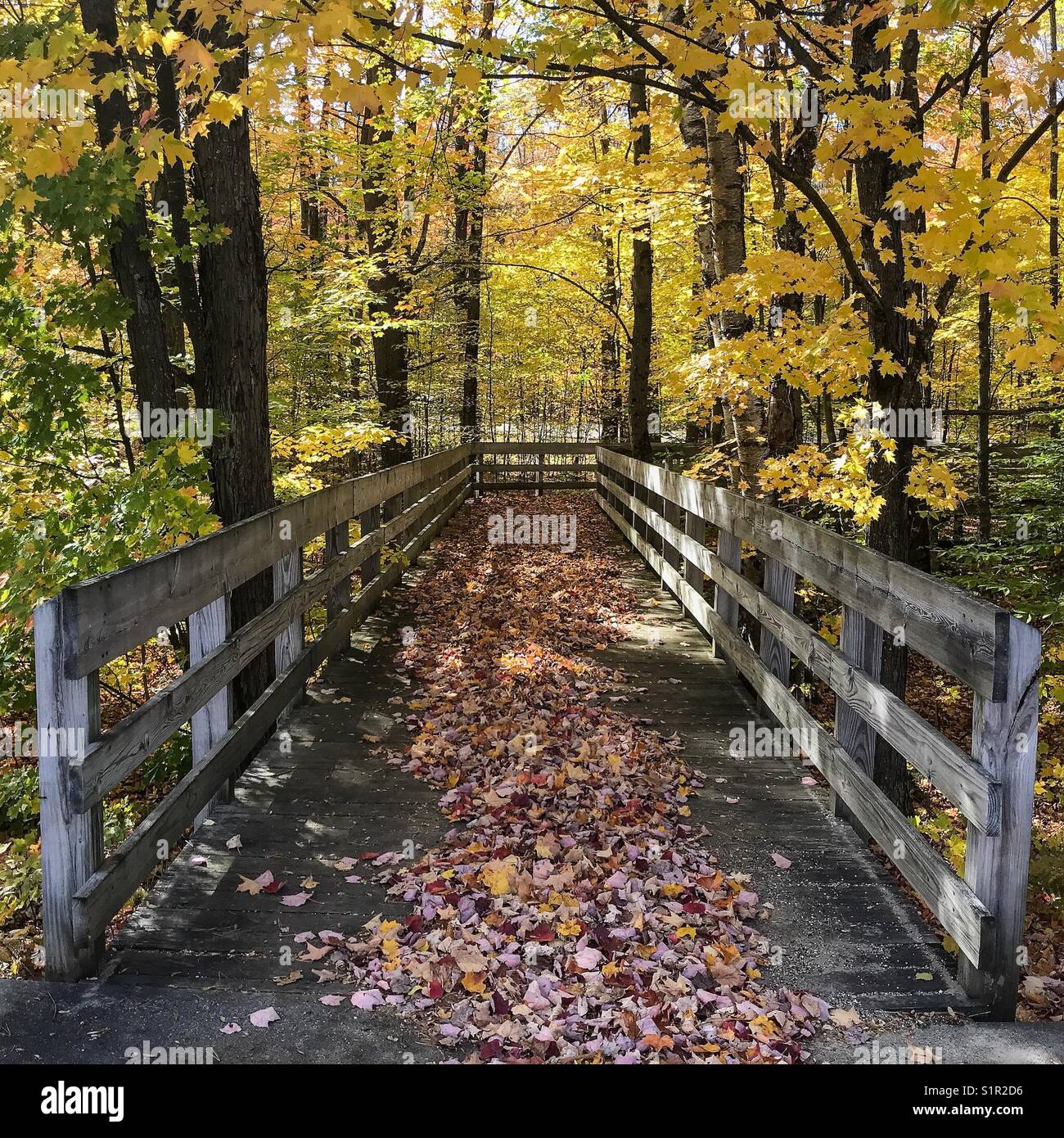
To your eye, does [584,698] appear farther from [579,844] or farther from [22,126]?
[22,126]

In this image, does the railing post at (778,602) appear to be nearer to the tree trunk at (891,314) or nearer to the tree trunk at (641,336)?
the tree trunk at (891,314)

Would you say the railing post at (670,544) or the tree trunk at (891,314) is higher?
the tree trunk at (891,314)

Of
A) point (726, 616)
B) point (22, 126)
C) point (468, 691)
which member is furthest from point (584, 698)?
point (22, 126)

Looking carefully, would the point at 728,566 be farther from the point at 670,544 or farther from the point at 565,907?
the point at 565,907

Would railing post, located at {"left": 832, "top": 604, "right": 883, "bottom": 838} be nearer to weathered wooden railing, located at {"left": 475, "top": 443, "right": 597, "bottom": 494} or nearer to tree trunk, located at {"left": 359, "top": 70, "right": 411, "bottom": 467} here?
tree trunk, located at {"left": 359, "top": 70, "right": 411, "bottom": 467}

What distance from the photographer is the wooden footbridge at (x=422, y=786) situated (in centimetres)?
287

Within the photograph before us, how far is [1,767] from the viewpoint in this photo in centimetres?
818

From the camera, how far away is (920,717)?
10.6ft

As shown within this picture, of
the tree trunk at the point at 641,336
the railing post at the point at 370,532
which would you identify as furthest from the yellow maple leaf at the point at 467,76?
the tree trunk at the point at 641,336

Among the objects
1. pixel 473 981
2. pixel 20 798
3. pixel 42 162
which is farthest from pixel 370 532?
pixel 473 981

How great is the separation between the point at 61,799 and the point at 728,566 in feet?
15.8

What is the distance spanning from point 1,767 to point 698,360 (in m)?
6.93

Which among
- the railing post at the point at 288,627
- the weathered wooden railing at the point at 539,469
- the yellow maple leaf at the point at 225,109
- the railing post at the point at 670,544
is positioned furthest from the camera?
the weathered wooden railing at the point at 539,469

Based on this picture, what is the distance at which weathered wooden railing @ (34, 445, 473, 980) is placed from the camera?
288 cm
